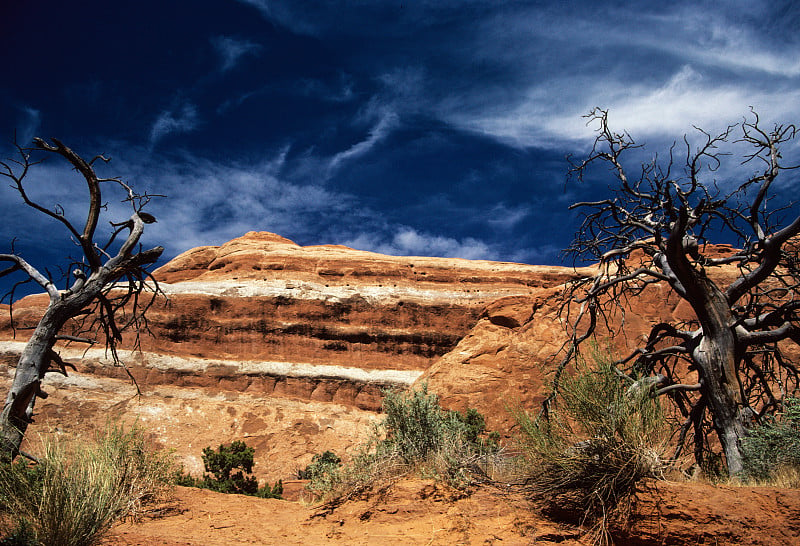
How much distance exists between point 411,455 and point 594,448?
10.6 feet

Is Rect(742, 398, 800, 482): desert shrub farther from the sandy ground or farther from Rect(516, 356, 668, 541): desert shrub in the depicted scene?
the sandy ground

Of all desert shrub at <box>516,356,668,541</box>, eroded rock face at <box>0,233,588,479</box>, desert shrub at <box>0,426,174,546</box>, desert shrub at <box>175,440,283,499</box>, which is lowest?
desert shrub at <box>175,440,283,499</box>

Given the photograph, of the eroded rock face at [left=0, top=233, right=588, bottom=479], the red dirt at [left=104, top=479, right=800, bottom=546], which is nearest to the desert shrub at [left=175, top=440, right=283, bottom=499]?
the red dirt at [left=104, top=479, right=800, bottom=546]

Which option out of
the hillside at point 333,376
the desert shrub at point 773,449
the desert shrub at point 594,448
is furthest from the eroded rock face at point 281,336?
the desert shrub at point 594,448

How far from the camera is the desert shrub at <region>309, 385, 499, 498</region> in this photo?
7031mm

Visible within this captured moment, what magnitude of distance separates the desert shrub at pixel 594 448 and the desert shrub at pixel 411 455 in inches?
46.9

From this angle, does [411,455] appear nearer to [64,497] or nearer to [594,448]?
[594,448]

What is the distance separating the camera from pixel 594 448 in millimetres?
5426

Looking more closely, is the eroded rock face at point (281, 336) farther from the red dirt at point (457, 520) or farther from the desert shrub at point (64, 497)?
the desert shrub at point (64, 497)

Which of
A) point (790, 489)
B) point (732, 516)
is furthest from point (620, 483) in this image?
point (790, 489)

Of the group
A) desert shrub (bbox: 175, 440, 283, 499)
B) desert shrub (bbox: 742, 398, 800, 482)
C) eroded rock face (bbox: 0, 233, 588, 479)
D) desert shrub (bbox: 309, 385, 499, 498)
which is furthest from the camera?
eroded rock face (bbox: 0, 233, 588, 479)

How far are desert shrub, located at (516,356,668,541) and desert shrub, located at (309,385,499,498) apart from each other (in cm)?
119

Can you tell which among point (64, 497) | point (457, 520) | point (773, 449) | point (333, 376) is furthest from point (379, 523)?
point (333, 376)

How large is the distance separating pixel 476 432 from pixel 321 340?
22544 mm
